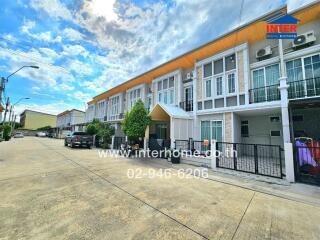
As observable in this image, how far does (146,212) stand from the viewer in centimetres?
372

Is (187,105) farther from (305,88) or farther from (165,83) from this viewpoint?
(305,88)

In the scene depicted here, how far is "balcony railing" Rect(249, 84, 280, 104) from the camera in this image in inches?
392

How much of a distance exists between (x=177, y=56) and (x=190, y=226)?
13.2 meters

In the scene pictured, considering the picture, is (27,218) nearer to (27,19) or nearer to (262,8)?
(27,19)

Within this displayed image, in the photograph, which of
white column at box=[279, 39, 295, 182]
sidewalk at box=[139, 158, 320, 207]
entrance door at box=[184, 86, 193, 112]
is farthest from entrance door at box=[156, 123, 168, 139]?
white column at box=[279, 39, 295, 182]

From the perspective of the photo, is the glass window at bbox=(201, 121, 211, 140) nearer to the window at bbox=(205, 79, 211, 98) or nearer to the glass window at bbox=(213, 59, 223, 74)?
the window at bbox=(205, 79, 211, 98)

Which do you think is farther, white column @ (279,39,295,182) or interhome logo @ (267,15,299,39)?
interhome logo @ (267,15,299,39)

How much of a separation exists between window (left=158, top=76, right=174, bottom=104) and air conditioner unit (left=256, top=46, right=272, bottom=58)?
7573 mm

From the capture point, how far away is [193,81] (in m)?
13.7

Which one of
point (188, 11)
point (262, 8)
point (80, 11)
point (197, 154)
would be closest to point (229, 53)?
point (262, 8)

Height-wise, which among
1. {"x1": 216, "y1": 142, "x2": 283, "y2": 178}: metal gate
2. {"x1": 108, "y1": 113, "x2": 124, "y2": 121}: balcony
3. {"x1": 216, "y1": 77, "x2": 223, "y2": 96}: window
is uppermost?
{"x1": 216, "y1": 77, "x2": 223, "y2": 96}: window

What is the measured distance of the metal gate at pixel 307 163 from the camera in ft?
19.5

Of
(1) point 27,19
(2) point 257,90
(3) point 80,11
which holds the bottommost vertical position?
(2) point 257,90

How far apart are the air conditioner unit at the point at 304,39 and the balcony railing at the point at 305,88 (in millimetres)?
2186
